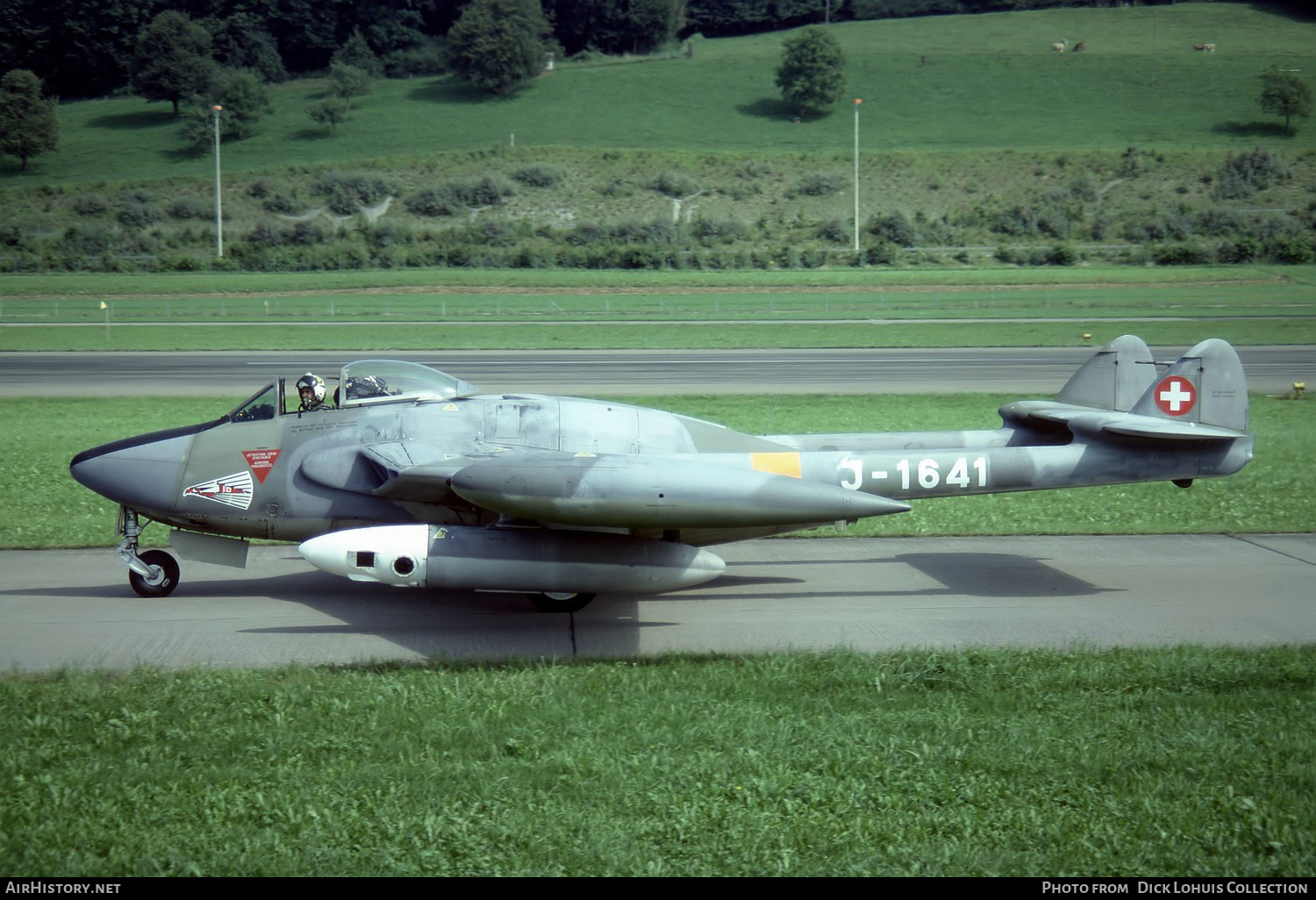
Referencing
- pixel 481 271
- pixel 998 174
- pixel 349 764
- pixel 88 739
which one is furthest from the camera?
pixel 998 174

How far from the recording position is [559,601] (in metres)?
11.3

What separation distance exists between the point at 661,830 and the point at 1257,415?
72.3ft

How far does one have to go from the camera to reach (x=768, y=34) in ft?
519

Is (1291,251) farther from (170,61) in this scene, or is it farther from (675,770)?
(170,61)

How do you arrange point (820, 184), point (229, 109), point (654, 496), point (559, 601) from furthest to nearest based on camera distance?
point (229, 109), point (820, 184), point (559, 601), point (654, 496)

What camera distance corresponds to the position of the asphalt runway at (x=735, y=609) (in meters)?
10.0

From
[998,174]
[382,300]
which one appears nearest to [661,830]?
[382,300]

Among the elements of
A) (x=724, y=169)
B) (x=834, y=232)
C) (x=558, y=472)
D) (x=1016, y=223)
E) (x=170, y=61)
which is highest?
(x=170, y=61)

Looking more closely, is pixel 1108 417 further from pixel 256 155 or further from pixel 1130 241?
pixel 256 155

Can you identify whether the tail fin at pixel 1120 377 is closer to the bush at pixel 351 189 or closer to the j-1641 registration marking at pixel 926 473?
the j-1641 registration marking at pixel 926 473

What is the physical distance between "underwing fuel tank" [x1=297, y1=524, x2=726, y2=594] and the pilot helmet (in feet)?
5.68

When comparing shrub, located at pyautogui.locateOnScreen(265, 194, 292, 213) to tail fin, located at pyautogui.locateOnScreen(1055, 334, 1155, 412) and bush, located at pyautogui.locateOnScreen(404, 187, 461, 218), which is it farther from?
tail fin, located at pyautogui.locateOnScreen(1055, 334, 1155, 412)

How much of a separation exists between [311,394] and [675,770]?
21.4 ft

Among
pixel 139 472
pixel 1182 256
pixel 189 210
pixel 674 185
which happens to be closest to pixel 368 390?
pixel 139 472
